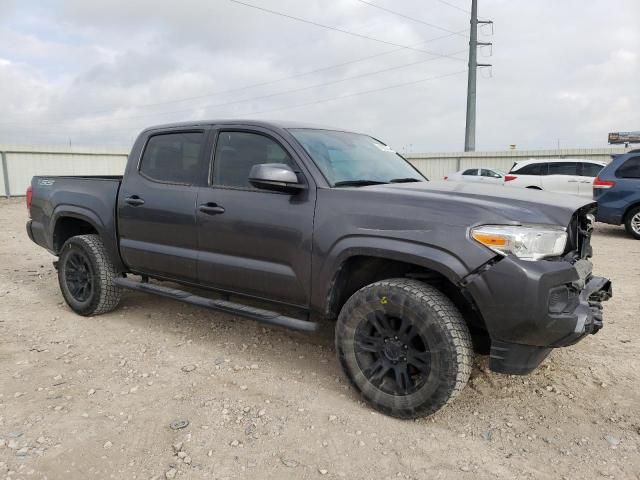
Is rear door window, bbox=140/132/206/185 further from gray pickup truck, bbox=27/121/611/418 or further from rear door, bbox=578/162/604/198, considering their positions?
rear door, bbox=578/162/604/198

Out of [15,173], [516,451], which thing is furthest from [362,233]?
[15,173]

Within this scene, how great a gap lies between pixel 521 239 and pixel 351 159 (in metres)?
1.48

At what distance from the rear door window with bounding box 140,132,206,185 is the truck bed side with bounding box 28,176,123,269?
0.45 meters

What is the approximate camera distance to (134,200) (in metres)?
4.20

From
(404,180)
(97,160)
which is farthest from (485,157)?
(404,180)

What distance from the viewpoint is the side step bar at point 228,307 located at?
3306 millimetres

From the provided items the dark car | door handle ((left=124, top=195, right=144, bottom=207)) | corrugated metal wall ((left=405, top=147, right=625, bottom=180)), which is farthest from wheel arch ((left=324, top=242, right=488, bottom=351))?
corrugated metal wall ((left=405, top=147, right=625, bottom=180))

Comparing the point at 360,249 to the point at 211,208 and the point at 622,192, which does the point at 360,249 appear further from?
the point at 622,192

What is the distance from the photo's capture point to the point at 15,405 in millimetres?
3092

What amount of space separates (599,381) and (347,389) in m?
1.71

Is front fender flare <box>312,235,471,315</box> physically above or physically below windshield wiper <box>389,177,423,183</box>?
below

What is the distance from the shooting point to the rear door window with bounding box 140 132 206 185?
12.9 ft

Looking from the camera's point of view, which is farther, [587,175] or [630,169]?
[587,175]

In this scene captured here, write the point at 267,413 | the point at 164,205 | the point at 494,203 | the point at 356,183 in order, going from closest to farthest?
the point at 494,203 < the point at 267,413 < the point at 356,183 < the point at 164,205
